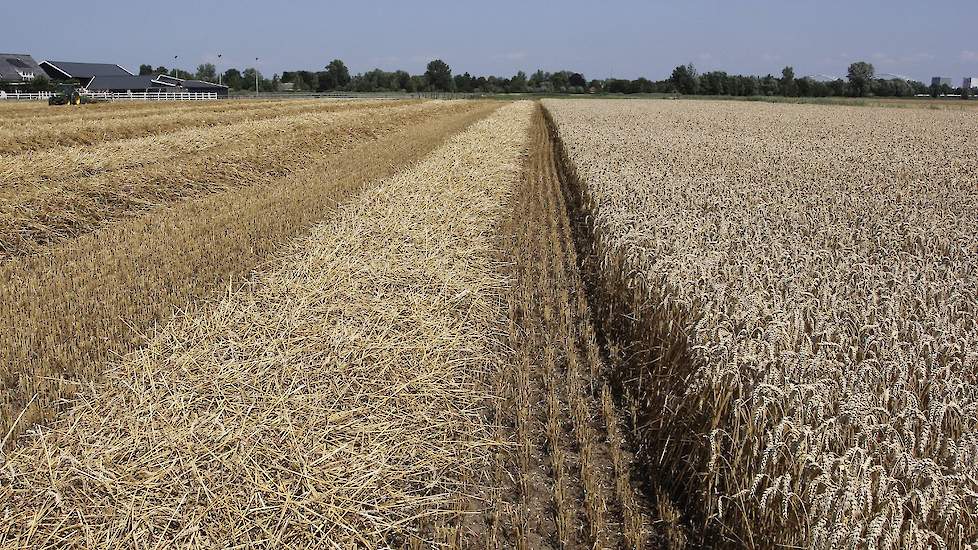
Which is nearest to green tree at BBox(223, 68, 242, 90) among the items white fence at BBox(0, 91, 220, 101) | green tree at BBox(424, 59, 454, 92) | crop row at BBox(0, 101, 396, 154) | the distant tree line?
the distant tree line

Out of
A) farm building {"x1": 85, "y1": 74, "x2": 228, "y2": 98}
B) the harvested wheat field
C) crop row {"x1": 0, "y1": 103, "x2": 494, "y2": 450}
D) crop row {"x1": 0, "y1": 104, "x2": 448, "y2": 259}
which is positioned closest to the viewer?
the harvested wheat field

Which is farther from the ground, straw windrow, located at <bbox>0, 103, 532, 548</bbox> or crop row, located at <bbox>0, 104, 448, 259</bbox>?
crop row, located at <bbox>0, 104, 448, 259</bbox>

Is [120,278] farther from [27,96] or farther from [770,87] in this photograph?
[770,87]

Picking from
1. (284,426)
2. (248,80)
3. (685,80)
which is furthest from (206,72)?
(284,426)

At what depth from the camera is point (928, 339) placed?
4047mm

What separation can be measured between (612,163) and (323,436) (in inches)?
461

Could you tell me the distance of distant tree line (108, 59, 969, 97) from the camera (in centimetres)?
10762

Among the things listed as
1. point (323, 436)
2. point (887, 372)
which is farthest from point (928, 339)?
point (323, 436)

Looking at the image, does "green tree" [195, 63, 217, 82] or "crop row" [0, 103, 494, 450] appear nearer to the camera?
"crop row" [0, 103, 494, 450]

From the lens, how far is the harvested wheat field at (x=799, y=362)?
9.45 feet

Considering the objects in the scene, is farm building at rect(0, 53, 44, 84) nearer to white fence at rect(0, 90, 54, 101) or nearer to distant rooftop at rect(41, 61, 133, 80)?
distant rooftop at rect(41, 61, 133, 80)

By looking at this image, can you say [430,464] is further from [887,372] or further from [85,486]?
[887,372]

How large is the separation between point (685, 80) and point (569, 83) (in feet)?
133

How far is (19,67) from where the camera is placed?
90688 millimetres
